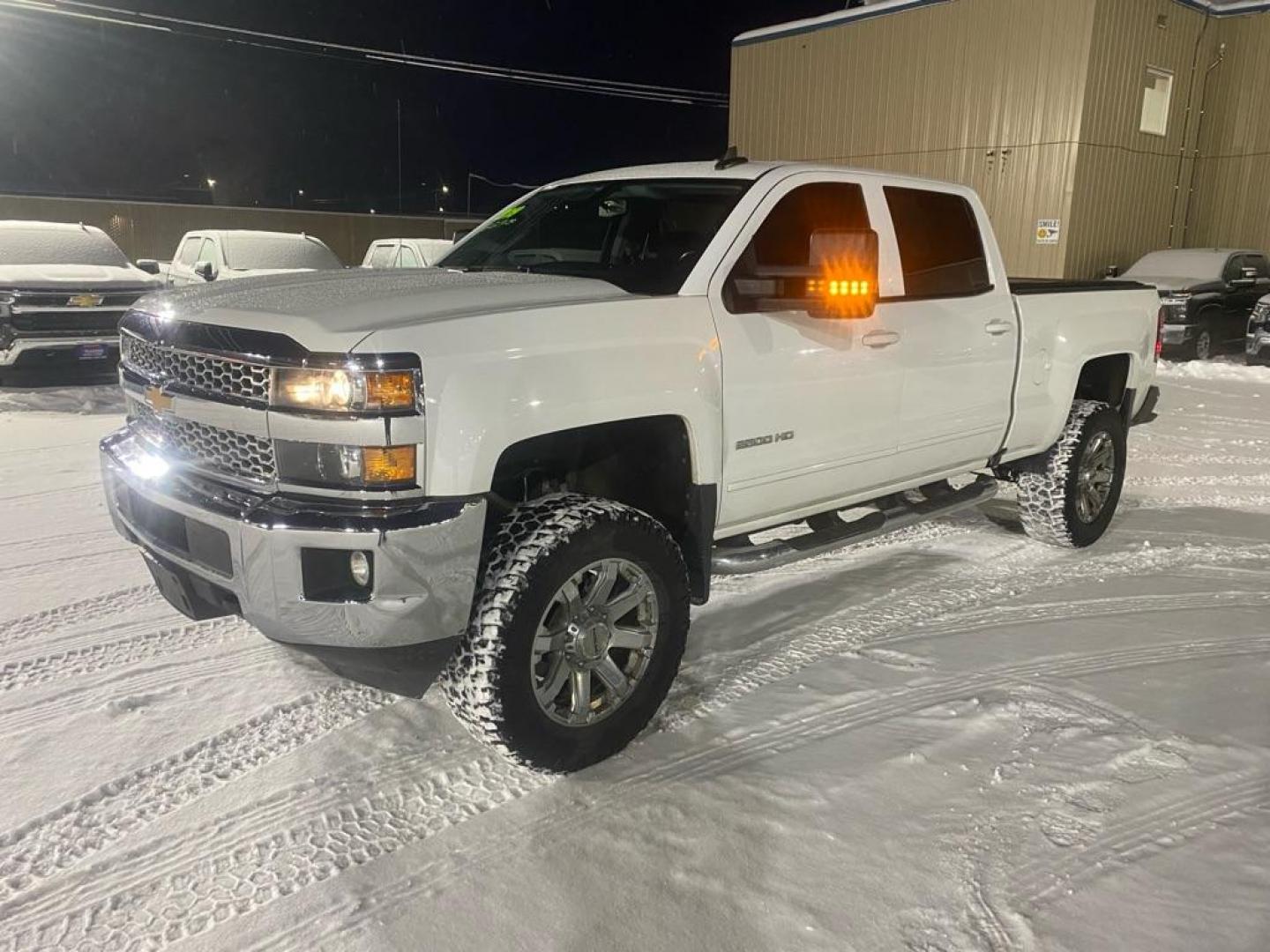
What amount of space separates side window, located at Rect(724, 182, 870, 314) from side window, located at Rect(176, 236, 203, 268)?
37.1 ft

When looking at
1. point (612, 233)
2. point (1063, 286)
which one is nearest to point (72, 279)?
point (612, 233)

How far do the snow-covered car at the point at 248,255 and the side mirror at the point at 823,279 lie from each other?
404 inches

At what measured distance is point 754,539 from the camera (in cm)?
567

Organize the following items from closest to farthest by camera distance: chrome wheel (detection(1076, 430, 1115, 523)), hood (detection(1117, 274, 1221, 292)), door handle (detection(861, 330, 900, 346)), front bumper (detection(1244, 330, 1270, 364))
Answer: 1. door handle (detection(861, 330, 900, 346))
2. chrome wheel (detection(1076, 430, 1115, 523))
3. front bumper (detection(1244, 330, 1270, 364))
4. hood (detection(1117, 274, 1221, 292))

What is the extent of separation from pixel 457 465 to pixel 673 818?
4.07 ft

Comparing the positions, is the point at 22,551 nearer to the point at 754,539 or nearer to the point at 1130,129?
the point at 754,539

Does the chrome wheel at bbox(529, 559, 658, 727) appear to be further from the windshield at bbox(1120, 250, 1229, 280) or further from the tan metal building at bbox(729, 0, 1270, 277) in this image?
the tan metal building at bbox(729, 0, 1270, 277)

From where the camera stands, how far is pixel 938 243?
15.4 feet

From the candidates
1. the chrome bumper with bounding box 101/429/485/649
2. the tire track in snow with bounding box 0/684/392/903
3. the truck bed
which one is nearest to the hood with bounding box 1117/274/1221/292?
the truck bed

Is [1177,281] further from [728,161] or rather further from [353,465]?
[353,465]

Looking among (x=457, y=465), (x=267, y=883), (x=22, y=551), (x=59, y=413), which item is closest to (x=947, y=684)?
(x=457, y=465)

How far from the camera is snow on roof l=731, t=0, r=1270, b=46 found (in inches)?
706

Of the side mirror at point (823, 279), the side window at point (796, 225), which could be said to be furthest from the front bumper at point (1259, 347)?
the side mirror at point (823, 279)

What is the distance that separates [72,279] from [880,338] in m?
8.82
